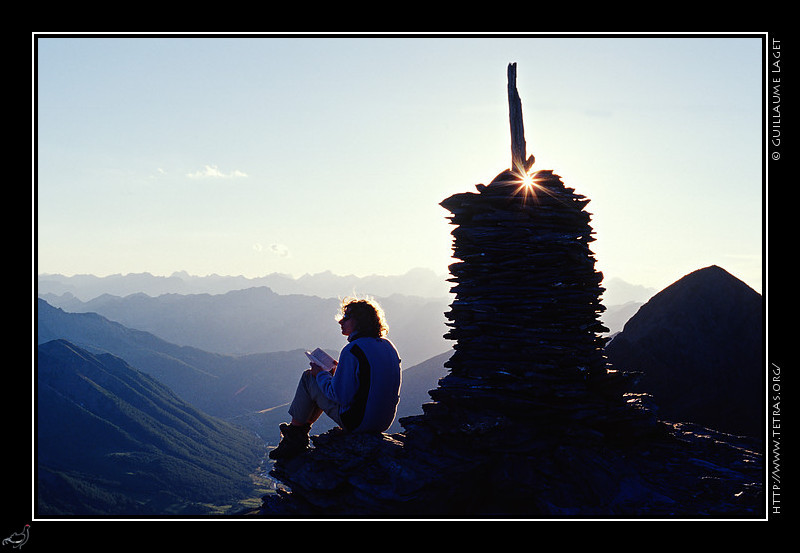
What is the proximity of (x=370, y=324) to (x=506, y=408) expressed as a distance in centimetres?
342

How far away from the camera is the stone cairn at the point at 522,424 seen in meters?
11.3

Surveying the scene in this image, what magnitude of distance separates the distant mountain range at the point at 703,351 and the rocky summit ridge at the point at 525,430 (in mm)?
7860

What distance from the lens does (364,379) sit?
35.3 ft

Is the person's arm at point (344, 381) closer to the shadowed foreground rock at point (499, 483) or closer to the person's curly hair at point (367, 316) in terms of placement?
the person's curly hair at point (367, 316)

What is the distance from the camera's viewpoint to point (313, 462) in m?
11.5

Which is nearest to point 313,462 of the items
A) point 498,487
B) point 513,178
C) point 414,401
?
point 498,487

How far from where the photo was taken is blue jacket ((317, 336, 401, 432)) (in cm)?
1073
